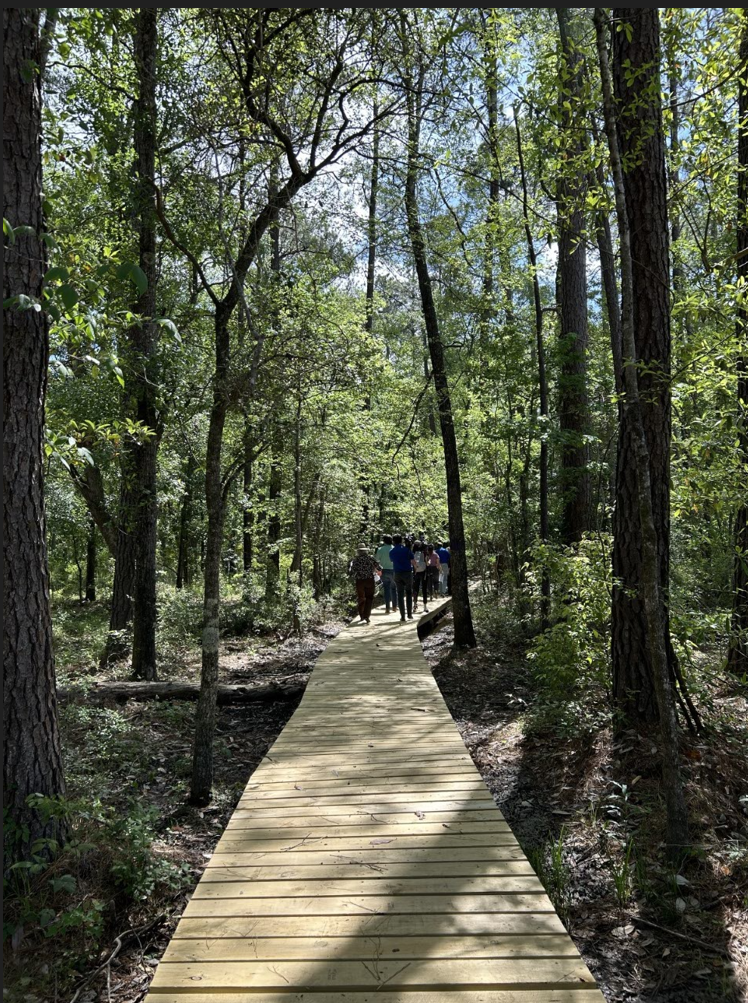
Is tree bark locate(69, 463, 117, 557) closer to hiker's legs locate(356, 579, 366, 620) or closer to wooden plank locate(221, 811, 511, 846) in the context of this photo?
hiker's legs locate(356, 579, 366, 620)

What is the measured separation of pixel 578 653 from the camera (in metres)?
7.12

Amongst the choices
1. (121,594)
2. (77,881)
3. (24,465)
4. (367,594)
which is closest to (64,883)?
→ (77,881)

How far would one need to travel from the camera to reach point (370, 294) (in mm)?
24906

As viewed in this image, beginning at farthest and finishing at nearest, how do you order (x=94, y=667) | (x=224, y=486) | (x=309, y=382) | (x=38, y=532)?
(x=94, y=667) < (x=309, y=382) < (x=224, y=486) < (x=38, y=532)

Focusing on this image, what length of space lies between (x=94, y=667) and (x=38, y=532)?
833 cm

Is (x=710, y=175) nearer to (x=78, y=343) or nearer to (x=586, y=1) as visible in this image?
(x=586, y=1)

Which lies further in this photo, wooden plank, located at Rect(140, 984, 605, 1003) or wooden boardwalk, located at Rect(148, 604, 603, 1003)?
wooden boardwalk, located at Rect(148, 604, 603, 1003)

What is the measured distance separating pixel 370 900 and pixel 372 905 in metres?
0.05

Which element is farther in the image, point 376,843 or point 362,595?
point 362,595

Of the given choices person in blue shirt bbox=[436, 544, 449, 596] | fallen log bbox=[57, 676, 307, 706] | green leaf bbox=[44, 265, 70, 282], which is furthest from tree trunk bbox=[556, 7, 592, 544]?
green leaf bbox=[44, 265, 70, 282]

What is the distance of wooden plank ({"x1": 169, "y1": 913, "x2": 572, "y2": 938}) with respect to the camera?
10.7ft

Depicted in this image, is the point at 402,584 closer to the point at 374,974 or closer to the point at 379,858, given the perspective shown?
the point at 379,858

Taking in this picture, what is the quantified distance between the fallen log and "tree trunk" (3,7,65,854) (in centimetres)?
422

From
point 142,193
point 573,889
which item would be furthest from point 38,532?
point 573,889
